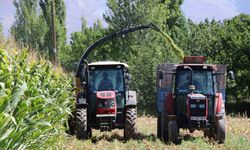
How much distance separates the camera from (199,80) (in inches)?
450

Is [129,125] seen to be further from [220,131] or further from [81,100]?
[220,131]

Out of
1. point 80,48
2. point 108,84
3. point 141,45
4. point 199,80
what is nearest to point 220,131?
point 199,80

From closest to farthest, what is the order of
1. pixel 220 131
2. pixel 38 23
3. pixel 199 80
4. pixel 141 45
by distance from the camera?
pixel 220 131
pixel 199 80
pixel 141 45
pixel 38 23

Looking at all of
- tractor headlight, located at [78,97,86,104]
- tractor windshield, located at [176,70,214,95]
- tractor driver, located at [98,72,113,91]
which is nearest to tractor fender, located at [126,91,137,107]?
tractor driver, located at [98,72,113,91]

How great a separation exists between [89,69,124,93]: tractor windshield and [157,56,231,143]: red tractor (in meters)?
1.28

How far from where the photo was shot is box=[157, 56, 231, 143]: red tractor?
11109 mm

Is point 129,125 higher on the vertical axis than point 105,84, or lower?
lower

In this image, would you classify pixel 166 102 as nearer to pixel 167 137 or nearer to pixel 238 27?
pixel 167 137

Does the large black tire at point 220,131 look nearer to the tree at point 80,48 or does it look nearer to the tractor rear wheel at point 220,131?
the tractor rear wheel at point 220,131

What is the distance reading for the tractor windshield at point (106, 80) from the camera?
40.1 ft

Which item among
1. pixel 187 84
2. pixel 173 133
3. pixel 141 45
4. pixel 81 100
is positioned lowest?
pixel 173 133

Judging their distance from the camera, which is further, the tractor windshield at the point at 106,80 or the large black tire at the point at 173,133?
the tractor windshield at the point at 106,80

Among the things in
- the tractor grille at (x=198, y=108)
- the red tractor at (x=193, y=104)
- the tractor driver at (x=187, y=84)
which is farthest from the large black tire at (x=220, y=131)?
the tractor driver at (x=187, y=84)

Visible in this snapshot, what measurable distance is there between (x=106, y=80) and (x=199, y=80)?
8.14 ft
